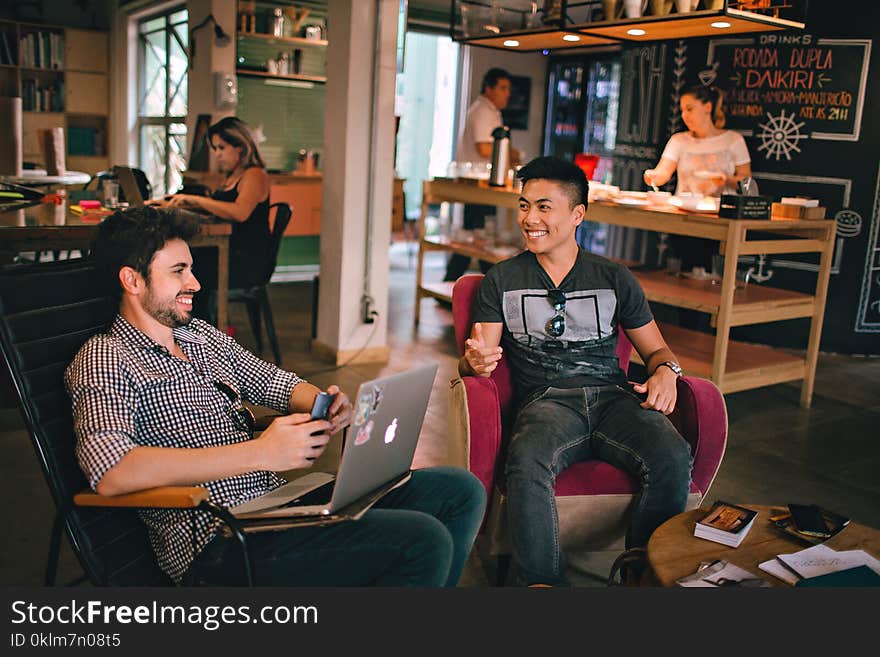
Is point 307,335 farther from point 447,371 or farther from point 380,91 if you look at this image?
Answer: point 380,91

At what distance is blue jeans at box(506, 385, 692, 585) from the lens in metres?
2.33

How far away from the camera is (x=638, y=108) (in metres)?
7.57

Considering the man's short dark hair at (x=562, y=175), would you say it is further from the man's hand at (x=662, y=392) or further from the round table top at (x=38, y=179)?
the round table top at (x=38, y=179)

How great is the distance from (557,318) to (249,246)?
251cm

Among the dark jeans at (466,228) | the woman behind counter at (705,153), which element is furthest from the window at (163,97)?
the woman behind counter at (705,153)

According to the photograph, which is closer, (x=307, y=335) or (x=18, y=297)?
(x=18, y=297)

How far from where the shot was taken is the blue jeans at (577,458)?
2330 mm

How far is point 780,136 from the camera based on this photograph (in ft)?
20.4

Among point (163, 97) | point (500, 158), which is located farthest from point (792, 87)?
point (163, 97)

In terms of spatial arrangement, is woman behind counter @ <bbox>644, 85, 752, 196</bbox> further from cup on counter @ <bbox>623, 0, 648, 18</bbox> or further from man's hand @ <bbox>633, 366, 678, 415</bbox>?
man's hand @ <bbox>633, 366, 678, 415</bbox>

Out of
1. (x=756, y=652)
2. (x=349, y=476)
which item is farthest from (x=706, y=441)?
(x=349, y=476)

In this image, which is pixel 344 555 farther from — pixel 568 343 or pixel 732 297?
pixel 732 297

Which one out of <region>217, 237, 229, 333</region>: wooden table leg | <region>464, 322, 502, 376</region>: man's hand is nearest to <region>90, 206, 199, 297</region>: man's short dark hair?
<region>464, 322, 502, 376</region>: man's hand

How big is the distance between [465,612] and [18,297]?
1216 millimetres
